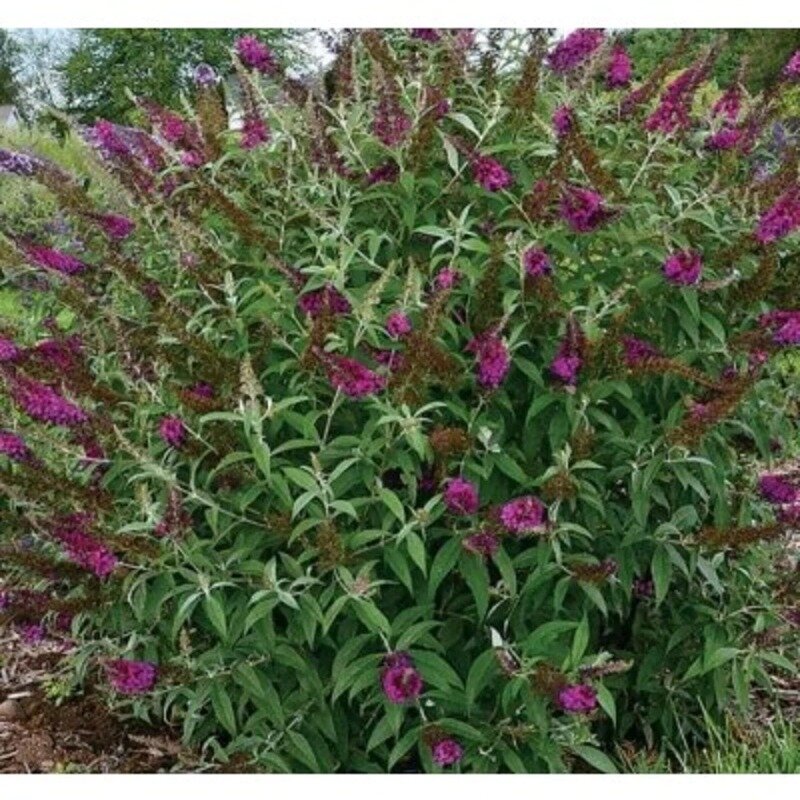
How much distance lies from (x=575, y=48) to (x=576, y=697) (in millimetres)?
1574

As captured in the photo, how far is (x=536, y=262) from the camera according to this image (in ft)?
9.95

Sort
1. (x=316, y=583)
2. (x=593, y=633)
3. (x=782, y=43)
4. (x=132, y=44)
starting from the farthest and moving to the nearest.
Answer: (x=132, y=44) → (x=782, y=43) → (x=593, y=633) → (x=316, y=583)

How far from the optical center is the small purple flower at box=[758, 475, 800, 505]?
3.37 meters

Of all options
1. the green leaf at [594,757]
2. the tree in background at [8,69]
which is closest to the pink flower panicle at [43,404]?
the green leaf at [594,757]

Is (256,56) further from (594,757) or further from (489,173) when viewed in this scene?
(594,757)

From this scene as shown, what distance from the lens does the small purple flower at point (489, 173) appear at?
10.4 ft

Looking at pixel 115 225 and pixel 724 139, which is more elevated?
pixel 724 139

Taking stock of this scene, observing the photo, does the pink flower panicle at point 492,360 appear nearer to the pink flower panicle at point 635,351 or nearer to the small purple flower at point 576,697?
the pink flower panicle at point 635,351

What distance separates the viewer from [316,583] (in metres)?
3.07

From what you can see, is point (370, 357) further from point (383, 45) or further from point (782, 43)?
point (782, 43)

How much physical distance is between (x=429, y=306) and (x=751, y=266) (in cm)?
88

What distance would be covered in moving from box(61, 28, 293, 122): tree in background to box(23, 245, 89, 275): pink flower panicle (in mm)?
14156

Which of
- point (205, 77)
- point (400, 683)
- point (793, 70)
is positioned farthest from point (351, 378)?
point (793, 70)

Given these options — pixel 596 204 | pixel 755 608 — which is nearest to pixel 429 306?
pixel 596 204
